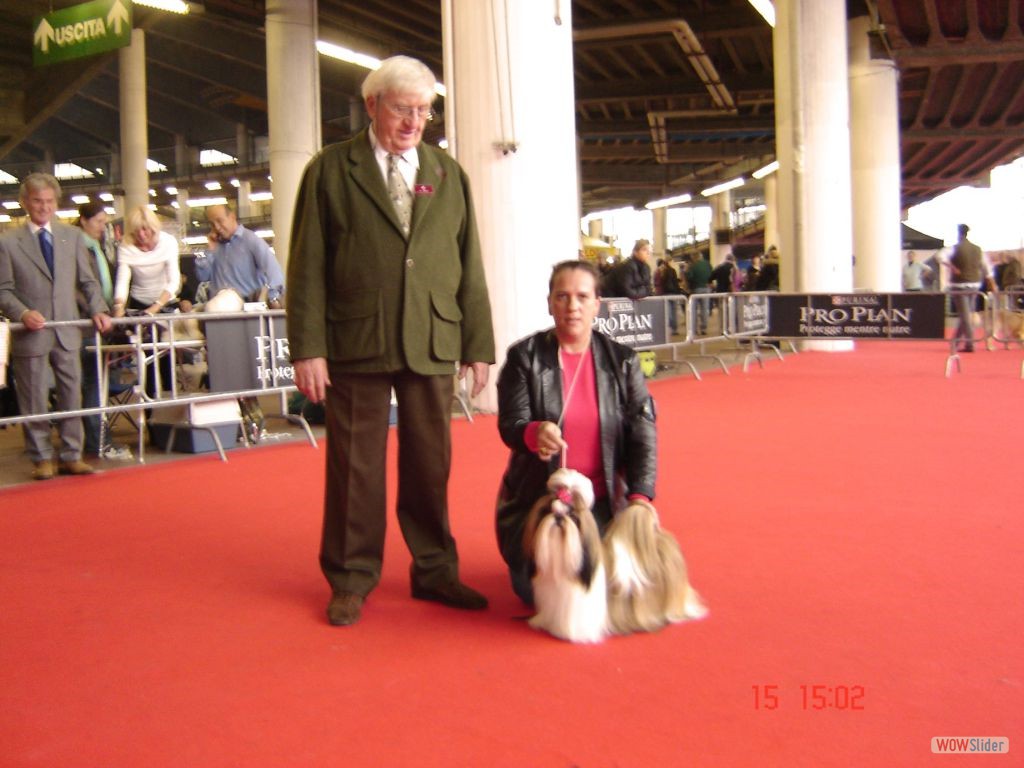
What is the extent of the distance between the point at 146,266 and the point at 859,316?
877cm

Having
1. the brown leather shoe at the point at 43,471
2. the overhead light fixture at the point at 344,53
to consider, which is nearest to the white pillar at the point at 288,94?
the overhead light fixture at the point at 344,53

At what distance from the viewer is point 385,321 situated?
3.24 meters

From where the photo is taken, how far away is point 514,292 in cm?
870

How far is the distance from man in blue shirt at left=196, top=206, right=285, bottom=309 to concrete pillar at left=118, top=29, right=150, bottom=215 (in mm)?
14522

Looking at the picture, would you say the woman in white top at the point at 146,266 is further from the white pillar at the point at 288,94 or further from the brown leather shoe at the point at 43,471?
the white pillar at the point at 288,94

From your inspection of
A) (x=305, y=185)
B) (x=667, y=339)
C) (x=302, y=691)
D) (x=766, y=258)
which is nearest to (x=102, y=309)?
(x=305, y=185)

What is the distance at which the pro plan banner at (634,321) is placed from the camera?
34.9 ft

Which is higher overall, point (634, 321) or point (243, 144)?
point (243, 144)

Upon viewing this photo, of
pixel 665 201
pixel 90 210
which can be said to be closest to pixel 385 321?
pixel 90 210

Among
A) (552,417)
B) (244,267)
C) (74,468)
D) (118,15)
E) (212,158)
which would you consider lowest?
(74,468)

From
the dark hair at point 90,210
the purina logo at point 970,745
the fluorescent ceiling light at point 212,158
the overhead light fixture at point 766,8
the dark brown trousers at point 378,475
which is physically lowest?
the purina logo at point 970,745
